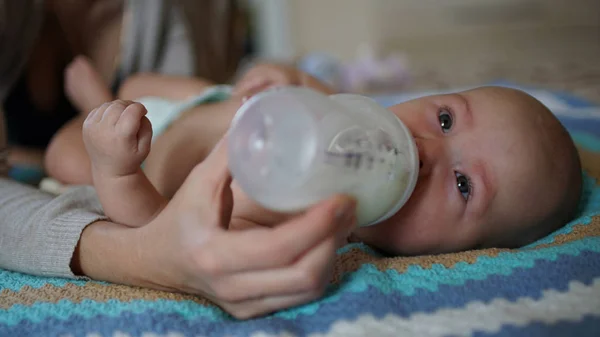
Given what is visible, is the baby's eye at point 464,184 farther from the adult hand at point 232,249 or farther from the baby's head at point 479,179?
the adult hand at point 232,249

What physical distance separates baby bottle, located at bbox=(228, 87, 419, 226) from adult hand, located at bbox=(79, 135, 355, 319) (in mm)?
23

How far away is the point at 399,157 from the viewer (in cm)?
65

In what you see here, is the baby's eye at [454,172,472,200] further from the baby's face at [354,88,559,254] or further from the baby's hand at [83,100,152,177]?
the baby's hand at [83,100,152,177]

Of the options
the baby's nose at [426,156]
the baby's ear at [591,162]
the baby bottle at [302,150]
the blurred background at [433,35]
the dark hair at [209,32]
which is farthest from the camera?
the blurred background at [433,35]

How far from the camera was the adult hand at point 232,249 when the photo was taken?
1.84ft

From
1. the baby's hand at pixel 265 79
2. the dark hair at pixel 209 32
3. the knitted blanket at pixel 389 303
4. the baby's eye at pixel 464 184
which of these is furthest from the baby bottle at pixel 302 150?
the dark hair at pixel 209 32

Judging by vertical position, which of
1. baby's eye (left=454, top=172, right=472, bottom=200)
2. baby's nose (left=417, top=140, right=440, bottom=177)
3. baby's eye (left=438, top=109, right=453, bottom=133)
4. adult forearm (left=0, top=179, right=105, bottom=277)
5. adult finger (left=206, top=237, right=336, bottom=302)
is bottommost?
adult forearm (left=0, top=179, right=105, bottom=277)

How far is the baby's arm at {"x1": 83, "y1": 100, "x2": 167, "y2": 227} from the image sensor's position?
730 mm

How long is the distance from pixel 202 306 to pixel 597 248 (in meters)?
0.49

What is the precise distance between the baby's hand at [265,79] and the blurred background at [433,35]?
1.45m

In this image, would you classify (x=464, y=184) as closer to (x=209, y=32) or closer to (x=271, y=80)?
(x=271, y=80)

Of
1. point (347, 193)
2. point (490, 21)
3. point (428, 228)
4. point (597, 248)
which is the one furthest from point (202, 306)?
point (490, 21)

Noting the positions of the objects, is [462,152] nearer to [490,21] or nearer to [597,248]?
[597,248]

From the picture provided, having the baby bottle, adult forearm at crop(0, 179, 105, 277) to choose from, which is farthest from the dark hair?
the baby bottle
